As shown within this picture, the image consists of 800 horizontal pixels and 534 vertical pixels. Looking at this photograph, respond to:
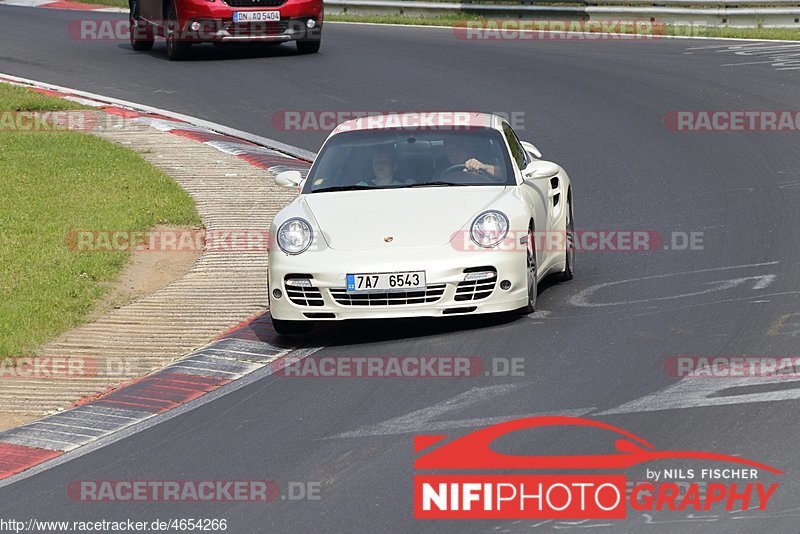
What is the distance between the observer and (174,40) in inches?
918

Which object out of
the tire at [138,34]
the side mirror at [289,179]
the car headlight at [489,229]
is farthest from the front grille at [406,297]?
the tire at [138,34]

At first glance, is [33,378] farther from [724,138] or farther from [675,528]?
[724,138]

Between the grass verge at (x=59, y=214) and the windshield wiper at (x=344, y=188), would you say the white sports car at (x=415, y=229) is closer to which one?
the windshield wiper at (x=344, y=188)

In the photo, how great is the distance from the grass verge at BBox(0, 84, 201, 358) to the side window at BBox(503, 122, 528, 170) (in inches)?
127

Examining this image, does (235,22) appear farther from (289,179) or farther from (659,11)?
(289,179)

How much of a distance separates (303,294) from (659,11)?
18.2 meters

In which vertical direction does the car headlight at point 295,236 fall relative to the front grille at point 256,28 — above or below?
below

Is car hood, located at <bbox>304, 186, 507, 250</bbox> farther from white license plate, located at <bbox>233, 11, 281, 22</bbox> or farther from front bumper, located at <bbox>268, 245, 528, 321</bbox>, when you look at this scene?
white license plate, located at <bbox>233, 11, 281, 22</bbox>

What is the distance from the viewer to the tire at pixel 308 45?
2370 centimetres

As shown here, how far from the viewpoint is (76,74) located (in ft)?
72.8

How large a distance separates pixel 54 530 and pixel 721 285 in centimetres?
539

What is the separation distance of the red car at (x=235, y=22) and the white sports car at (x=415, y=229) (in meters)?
12.3

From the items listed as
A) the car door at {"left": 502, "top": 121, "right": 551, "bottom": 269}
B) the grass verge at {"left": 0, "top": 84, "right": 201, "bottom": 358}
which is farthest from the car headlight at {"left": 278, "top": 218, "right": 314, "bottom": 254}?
the grass verge at {"left": 0, "top": 84, "right": 201, "bottom": 358}

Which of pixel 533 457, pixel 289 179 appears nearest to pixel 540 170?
pixel 289 179
